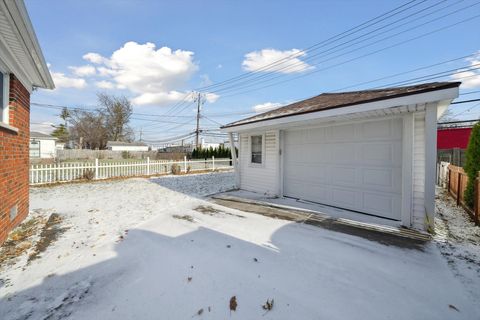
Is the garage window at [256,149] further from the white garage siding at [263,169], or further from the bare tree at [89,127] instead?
the bare tree at [89,127]

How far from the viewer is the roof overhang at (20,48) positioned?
2.32m

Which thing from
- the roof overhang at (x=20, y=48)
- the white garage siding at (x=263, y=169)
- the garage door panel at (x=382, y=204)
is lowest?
the garage door panel at (x=382, y=204)

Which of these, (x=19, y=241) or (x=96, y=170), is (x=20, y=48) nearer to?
(x=19, y=241)

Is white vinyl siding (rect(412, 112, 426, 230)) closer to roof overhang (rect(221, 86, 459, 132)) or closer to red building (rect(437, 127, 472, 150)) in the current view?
roof overhang (rect(221, 86, 459, 132))

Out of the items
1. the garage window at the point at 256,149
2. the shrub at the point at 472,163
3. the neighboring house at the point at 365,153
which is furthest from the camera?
the garage window at the point at 256,149

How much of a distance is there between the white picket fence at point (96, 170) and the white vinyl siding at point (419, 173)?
12.1 metres

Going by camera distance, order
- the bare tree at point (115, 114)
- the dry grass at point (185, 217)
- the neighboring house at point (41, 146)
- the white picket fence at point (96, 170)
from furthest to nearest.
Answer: the bare tree at point (115, 114) < the neighboring house at point (41, 146) < the white picket fence at point (96, 170) < the dry grass at point (185, 217)

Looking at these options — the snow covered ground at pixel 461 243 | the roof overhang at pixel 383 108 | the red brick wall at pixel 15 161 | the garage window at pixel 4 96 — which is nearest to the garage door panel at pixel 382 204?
the snow covered ground at pixel 461 243

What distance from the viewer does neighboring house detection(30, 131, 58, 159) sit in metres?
23.2

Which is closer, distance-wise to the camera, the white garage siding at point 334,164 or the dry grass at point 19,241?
the dry grass at point 19,241

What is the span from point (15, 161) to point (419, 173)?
7.35m

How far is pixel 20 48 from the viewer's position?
315 centimetres

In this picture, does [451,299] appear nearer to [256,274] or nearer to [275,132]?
[256,274]

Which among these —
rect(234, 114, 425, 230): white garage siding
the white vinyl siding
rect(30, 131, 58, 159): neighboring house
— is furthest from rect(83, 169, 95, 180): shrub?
rect(30, 131, 58, 159): neighboring house
